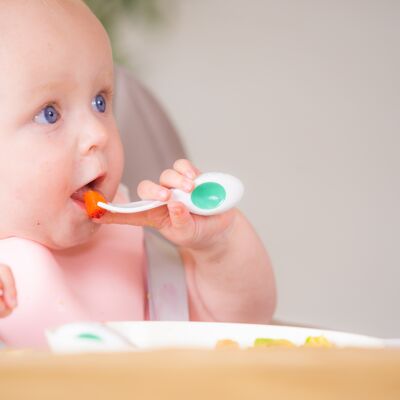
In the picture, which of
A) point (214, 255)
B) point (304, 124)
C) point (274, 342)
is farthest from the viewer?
point (304, 124)

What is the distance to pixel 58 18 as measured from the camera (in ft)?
2.33

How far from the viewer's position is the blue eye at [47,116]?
0.69 metres

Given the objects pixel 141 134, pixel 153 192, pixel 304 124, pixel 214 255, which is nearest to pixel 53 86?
pixel 153 192

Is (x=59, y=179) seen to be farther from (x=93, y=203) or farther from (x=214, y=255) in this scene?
(x=214, y=255)

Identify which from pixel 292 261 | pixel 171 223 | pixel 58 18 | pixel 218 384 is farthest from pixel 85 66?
pixel 292 261

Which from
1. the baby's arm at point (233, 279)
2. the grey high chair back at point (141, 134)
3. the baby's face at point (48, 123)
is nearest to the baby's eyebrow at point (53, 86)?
the baby's face at point (48, 123)

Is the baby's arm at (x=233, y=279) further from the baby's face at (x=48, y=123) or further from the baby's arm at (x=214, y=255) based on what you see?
the baby's face at (x=48, y=123)

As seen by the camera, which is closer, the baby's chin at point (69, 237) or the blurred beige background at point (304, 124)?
the baby's chin at point (69, 237)

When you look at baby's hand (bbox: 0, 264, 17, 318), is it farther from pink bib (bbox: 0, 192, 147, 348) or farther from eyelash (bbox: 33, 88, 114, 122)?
eyelash (bbox: 33, 88, 114, 122)

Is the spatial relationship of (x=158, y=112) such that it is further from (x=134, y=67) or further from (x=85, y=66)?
(x=85, y=66)

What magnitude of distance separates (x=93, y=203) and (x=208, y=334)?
19 centimetres

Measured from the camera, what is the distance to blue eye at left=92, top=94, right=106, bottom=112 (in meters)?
0.74

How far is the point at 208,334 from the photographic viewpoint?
0.56 m

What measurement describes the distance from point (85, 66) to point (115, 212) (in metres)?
0.14
